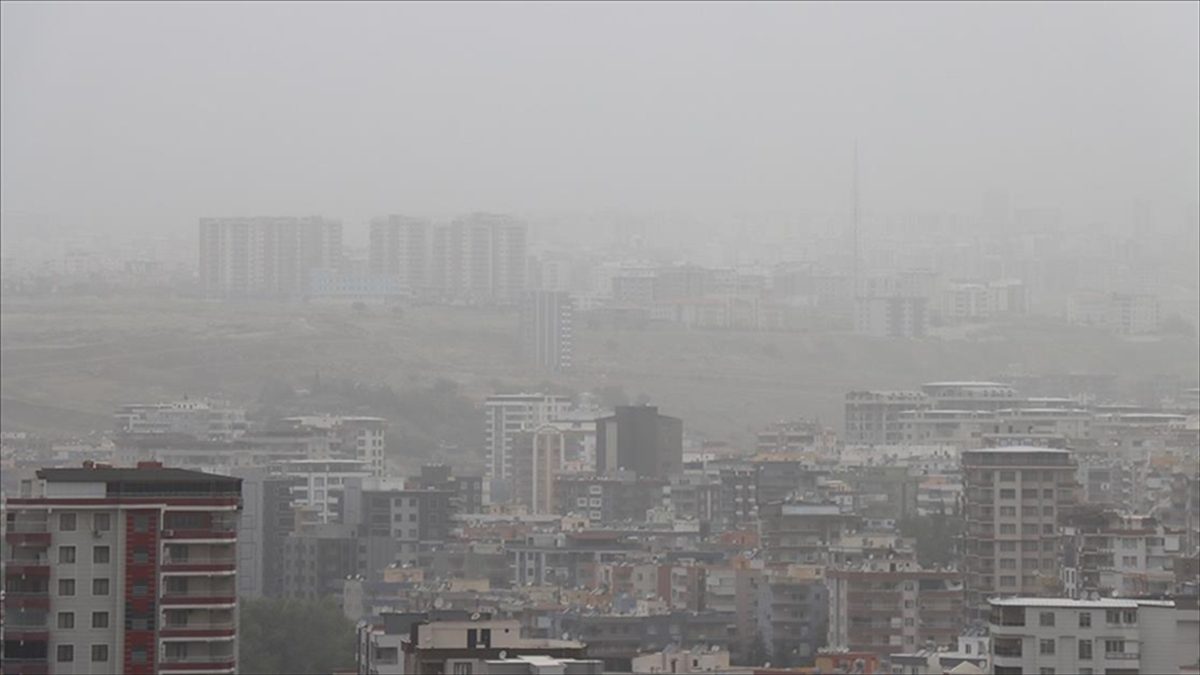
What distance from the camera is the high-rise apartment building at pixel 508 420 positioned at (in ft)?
186

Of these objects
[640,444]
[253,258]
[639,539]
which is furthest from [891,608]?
[253,258]

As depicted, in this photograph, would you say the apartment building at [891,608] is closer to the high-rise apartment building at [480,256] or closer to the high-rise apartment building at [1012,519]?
the high-rise apartment building at [1012,519]

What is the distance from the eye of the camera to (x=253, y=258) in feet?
244

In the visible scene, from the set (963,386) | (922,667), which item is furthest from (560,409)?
(922,667)

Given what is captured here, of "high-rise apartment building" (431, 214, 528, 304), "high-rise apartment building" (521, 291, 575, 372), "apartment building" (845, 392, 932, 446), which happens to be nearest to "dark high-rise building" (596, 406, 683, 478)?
"apartment building" (845, 392, 932, 446)

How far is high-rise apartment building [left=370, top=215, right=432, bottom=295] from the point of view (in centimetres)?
7675

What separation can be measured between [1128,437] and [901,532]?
13.4 metres

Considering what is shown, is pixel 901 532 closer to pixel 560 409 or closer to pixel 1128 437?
pixel 1128 437

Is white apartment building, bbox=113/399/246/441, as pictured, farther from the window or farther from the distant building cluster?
the window

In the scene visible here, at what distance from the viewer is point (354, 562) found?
38.6 meters

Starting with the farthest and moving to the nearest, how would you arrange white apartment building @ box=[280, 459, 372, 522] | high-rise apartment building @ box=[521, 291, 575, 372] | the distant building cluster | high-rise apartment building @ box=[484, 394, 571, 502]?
1. high-rise apartment building @ box=[521, 291, 575, 372]
2. high-rise apartment building @ box=[484, 394, 571, 502]
3. white apartment building @ box=[280, 459, 372, 522]
4. the distant building cluster

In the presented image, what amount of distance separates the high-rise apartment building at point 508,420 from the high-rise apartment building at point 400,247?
12.9 metres

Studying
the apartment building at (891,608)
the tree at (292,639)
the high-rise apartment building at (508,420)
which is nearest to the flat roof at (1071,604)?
the tree at (292,639)

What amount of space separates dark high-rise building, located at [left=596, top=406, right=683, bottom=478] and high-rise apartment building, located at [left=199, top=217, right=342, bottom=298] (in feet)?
65.8
